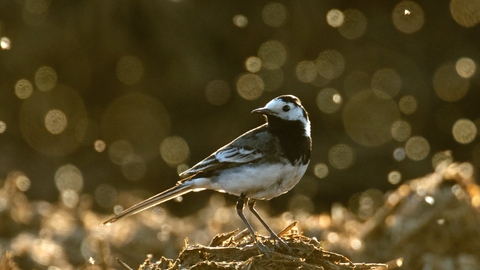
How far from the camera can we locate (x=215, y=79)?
1609 centimetres

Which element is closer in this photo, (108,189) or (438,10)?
(108,189)

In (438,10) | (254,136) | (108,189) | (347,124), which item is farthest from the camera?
(438,10)

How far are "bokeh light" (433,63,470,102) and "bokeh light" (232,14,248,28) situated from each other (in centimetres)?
423

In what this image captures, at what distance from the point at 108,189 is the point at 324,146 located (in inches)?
172

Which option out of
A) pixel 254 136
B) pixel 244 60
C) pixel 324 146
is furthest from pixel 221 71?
pixel 254 136

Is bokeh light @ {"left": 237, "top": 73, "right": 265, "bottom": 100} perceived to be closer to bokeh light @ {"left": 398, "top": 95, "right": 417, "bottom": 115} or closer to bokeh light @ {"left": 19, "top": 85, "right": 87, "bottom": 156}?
bokeh light @ {"left": 398, "top": 95, "right": 417, "bottom": 115}

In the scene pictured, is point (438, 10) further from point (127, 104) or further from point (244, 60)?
point (127, 104)

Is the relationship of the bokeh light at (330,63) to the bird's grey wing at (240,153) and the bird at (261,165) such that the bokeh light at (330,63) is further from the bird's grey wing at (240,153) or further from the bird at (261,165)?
the bird's grey wing at (240,153)

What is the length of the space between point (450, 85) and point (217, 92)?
4.89m

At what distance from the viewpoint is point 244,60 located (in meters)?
16.3

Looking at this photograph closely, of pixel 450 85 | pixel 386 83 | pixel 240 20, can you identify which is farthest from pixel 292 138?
pixel 240 20

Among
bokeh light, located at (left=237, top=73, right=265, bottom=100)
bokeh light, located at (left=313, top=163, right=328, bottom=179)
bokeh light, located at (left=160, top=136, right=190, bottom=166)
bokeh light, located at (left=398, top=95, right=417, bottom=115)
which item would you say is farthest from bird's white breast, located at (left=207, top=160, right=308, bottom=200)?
bokeh light, located at (left=398, top=95, right=417, bottom=115)

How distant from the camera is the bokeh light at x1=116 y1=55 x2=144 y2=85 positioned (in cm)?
1648

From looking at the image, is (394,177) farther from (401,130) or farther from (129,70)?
(129,70)
